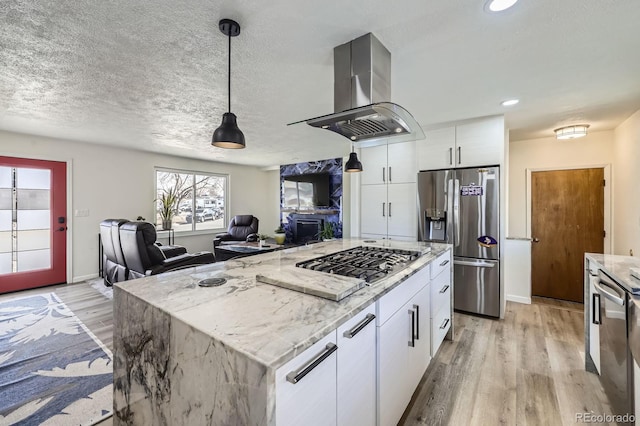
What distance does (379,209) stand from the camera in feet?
13.3

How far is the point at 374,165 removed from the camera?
411cm

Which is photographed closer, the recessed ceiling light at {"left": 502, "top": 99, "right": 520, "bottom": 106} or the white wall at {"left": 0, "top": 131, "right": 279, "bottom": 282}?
the recessed ceiling light at {"left": 502, "top": 99, "right": 520, "bottom": 106}

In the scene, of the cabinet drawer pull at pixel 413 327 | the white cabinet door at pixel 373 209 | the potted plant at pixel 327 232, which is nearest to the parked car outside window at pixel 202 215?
the potted plant at pixel 327 232

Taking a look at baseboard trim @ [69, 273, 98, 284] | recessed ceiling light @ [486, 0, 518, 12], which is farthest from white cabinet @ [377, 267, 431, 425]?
baseboard trim @ [69, 273, 98, 284]

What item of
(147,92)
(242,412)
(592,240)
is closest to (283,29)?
(147,92)

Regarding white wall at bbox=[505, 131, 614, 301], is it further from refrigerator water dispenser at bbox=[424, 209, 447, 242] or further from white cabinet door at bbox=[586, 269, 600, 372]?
white cabinet door at bbox=[586, 269, 600, 372]

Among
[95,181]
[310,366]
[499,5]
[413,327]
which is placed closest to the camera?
[310,366]

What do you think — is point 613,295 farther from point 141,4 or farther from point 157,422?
point 141,4

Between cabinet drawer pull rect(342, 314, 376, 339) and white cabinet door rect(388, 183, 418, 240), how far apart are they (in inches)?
111

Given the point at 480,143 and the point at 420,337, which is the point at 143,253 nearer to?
the point at 420,337

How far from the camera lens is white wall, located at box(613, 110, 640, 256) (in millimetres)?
2965

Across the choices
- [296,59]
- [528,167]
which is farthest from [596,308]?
[528,167]

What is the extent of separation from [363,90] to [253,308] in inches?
58.3

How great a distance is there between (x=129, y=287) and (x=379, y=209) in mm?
3305
